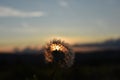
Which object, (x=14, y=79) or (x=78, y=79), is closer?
(x=14, y=79)

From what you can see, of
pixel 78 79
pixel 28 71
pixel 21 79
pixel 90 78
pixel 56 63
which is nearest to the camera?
pixel 56 63

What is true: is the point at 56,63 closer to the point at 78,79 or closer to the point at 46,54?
the point at 46,54

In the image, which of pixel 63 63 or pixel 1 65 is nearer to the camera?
pixel 63 63

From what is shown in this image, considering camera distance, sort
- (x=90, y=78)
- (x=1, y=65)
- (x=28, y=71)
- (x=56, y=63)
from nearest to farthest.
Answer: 1. (x=56, y=63)
2. (x=28, y=71)
3. (x=90, y=78)
4. (x=1, y=65)

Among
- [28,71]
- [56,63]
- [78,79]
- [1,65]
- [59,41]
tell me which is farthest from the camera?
[1,65]

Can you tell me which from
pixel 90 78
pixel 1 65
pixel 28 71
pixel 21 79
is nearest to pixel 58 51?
pixel 28 71

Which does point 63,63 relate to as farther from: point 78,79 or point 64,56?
point 78,79

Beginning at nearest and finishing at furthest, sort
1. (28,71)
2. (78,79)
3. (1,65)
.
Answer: (28,71) < (78,79) < (1,65)

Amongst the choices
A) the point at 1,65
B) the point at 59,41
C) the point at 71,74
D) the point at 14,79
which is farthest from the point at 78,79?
the point at 1,65
